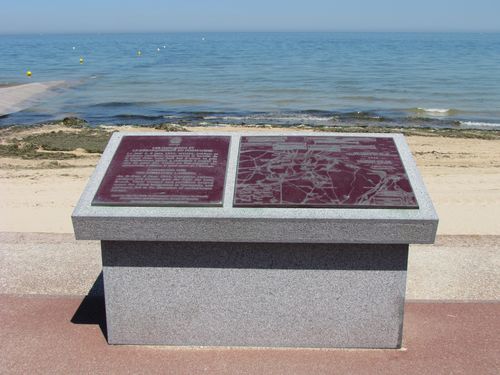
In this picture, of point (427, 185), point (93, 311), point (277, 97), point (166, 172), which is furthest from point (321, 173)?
point (277, 97)

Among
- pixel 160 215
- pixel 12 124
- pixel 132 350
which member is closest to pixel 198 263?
pixel 160 215

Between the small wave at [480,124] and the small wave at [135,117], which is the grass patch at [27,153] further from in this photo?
the small wave at [480,124]

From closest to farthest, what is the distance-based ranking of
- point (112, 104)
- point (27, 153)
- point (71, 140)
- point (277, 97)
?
point (27, 153) → point (71, 140) → point (112, 104) → point (277, 97)

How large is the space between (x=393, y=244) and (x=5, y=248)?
4395mm

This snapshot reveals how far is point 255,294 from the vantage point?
4277mm

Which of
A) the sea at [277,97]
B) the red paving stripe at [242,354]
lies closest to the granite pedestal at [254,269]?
the red paving stripe at [242,354]

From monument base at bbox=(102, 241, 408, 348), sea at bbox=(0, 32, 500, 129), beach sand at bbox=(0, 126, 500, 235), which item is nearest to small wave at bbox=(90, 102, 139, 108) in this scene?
sea at bbox=(0, 32, 500, 129)

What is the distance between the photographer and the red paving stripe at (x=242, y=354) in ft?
13.5

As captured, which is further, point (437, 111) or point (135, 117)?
point (437, 111)

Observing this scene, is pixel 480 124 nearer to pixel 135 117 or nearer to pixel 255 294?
pixel 135 117

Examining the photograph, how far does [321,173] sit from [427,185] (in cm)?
651

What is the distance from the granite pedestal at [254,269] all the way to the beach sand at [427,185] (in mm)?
3801

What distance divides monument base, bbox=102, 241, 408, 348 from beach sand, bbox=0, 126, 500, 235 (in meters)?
3.78

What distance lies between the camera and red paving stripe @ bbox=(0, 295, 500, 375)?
4.12 metres
